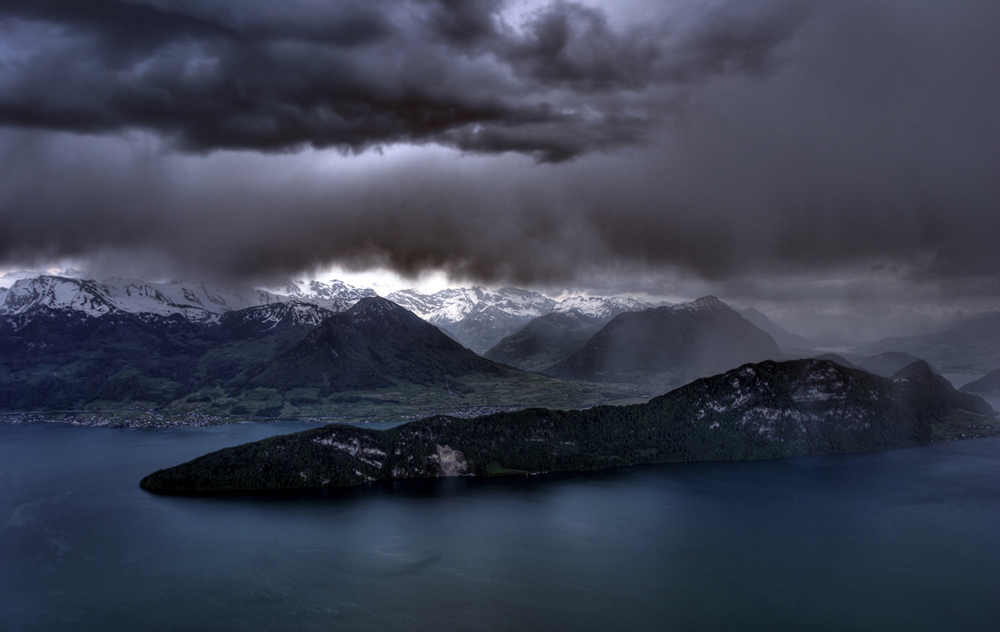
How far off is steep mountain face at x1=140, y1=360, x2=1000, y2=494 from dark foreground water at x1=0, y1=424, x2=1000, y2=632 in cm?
881

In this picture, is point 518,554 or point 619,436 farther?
point 619,436

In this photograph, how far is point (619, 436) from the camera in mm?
163750

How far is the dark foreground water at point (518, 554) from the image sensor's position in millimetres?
69500

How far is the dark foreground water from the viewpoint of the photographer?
69.5 metres

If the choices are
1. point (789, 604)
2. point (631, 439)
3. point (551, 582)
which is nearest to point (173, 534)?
point (551, 582)

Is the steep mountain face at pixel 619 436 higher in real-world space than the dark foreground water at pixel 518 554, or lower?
higher

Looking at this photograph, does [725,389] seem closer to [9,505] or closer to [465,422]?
[465,422]

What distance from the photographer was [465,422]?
498ft

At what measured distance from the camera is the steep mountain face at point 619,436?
13025cm

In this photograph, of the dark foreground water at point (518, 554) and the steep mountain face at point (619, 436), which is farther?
the steep mountain face at point (619, 436)

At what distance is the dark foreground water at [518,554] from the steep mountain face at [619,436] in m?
8.81

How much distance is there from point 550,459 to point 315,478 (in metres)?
52.6

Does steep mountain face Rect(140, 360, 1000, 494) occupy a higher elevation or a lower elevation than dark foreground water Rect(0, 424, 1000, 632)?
higher

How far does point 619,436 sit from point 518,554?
80.5m
